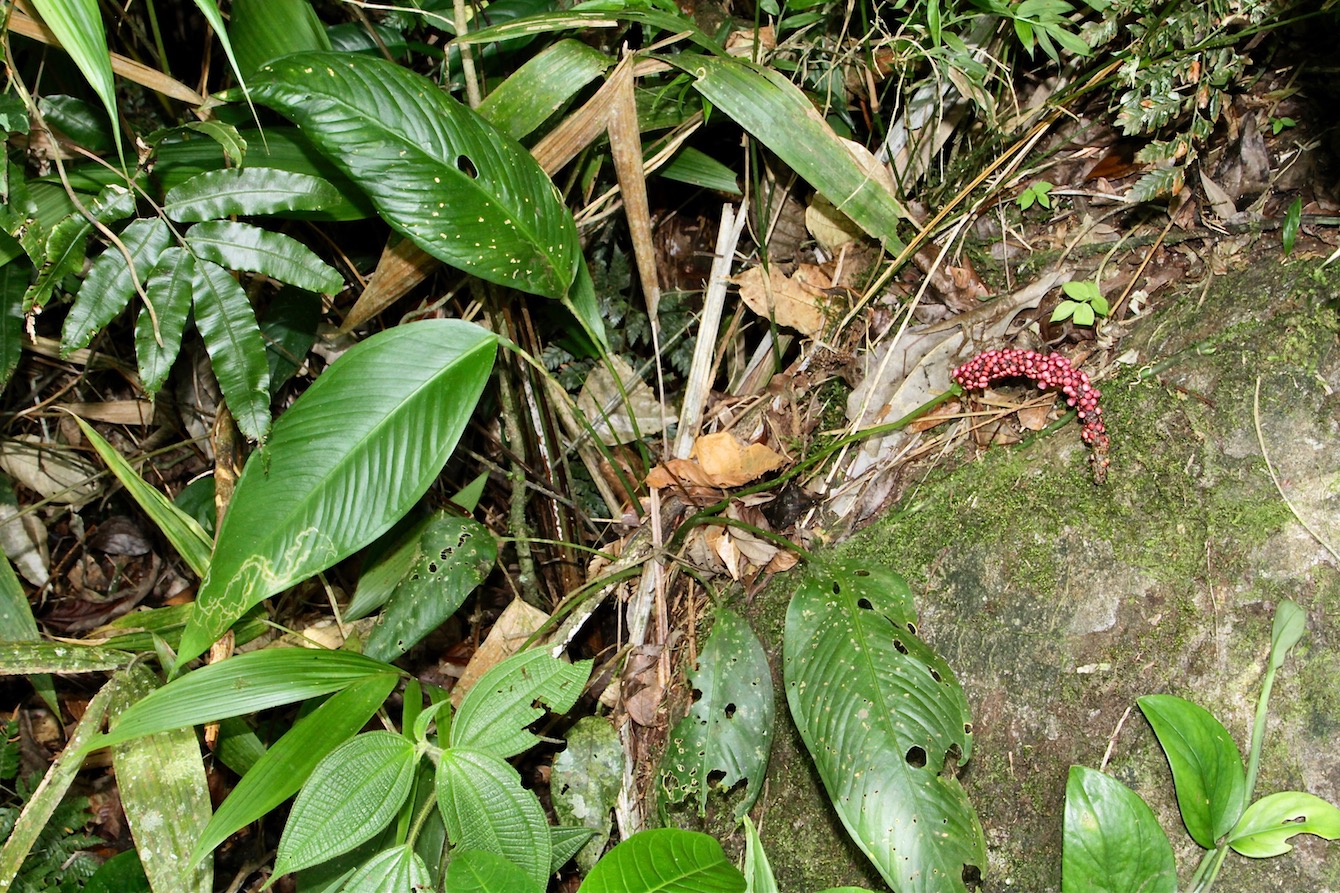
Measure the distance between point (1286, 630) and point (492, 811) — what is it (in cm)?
97

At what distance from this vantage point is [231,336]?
1.17 m

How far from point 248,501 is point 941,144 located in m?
1.18

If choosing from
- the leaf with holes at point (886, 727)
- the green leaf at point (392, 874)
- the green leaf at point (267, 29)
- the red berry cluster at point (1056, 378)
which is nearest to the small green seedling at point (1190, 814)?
the leaf with holes at point (886, 727)

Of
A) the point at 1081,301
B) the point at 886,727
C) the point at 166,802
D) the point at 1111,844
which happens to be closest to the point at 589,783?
the point at 886,727

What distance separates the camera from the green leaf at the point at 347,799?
1000mm

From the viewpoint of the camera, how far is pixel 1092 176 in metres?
1.34

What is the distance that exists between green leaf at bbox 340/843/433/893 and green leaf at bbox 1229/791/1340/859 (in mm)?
945

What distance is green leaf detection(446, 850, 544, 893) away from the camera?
0.95 m

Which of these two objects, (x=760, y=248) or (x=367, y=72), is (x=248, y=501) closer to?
(x=367, y=72)

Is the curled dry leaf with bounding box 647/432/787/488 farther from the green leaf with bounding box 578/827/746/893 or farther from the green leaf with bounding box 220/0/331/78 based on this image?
the green leaf with bounding box 220/0/331/78

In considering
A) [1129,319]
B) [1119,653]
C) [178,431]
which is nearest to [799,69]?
[1129,319]

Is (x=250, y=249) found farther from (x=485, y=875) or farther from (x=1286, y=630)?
(x=1286, y=630)

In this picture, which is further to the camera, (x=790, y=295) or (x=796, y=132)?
(x=790, y=295)

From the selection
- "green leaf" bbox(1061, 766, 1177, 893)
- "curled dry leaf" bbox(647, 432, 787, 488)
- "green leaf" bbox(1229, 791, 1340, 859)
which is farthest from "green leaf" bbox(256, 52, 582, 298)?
Answer: "green leaf" bbox(1229, 791, 1340, 859)
